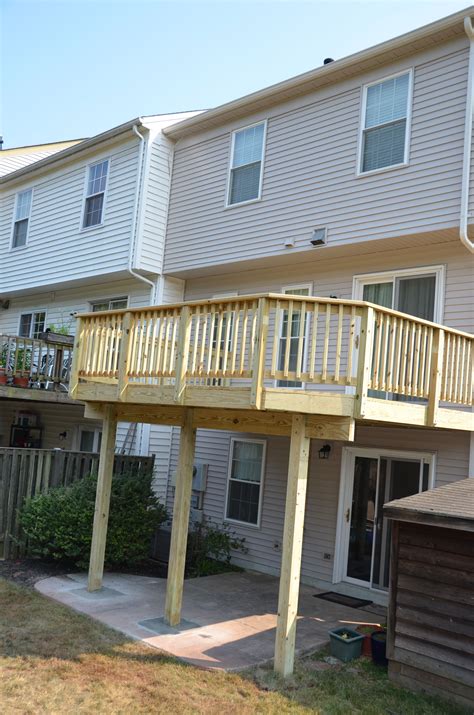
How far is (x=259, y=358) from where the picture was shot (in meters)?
6.16

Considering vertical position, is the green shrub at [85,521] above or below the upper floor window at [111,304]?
below

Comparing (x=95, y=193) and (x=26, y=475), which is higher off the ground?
(x=95, y=193)

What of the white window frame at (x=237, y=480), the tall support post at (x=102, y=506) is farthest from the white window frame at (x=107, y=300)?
the tall support post at (x=102, y=506)

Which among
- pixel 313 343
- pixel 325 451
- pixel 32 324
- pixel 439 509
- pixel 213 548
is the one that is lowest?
pixel 213 548

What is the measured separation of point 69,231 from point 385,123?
7.93 metres

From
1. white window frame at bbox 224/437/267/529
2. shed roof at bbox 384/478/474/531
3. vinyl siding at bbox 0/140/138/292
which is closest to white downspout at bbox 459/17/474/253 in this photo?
shed roof at bbox 384/478/474/531

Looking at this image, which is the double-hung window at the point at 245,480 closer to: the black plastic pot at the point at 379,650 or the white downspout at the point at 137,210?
the white downspout at the point at 137,210

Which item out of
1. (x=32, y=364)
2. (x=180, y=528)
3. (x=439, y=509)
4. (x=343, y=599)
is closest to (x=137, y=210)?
(x=32, y=364)

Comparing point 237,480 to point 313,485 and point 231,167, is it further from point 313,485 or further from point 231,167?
point 231,167

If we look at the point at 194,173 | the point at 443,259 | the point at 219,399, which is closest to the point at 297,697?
the point at 219,399

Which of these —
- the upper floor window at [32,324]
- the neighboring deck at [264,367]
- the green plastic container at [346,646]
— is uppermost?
the upper floor window at [32,324]

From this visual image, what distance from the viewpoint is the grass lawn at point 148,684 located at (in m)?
5.23

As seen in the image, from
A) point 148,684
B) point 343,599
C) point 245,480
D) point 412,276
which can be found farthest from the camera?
point 245,480

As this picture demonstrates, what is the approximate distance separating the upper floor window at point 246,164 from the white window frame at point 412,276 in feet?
8.37
